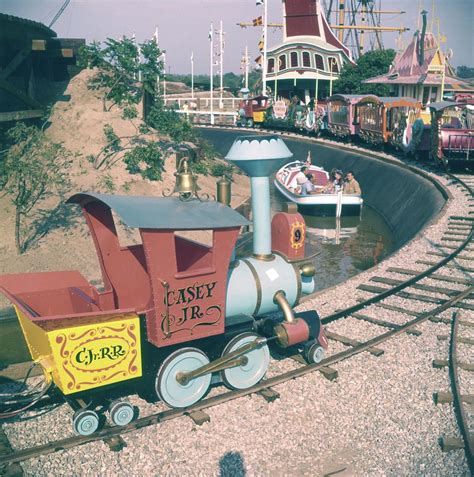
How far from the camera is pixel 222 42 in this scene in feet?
204

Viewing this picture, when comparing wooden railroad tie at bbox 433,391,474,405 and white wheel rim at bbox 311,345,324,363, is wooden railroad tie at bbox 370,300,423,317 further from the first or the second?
A: wooden railroad tie at bbox 433,391,474,405

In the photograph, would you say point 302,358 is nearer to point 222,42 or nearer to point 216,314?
point 216,314

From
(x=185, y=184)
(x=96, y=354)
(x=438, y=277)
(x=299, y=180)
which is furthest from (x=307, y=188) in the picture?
(x=96, y=354)

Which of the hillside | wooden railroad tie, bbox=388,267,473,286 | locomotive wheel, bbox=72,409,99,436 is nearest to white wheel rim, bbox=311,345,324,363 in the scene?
locomotive wheel, bbox=72,409,99,436

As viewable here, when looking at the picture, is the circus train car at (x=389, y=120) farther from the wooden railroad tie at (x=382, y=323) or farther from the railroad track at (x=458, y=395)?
the railroad track at (x=458, y=395)

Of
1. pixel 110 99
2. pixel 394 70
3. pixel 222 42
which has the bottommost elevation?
pixel 110 99

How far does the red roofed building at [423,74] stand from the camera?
4247 centimetres

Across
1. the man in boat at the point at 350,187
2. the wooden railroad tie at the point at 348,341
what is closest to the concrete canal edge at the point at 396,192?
the man in boat at the point at 350,187

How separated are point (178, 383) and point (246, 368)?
1.03 meters

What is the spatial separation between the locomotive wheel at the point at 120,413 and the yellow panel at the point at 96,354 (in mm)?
271

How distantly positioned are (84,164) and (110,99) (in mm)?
5917

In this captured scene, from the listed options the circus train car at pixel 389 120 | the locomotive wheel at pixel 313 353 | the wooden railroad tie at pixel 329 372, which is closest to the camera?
the wooden railroad tie at pixel 329 372

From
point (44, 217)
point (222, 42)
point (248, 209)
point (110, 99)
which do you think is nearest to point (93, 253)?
point (44, 217)

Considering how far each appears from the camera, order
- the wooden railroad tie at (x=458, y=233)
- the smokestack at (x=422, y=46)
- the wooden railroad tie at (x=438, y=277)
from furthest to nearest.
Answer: the smokestack at (x=422, y=46), the wooden railroad tie at (x=458, y=233), the wooden railroad tie at (x=438, y=277)
